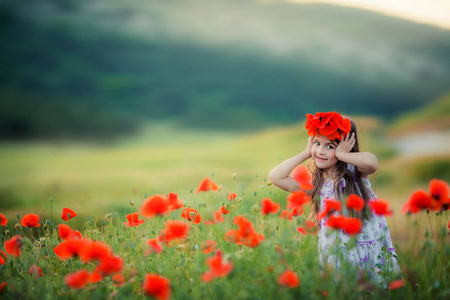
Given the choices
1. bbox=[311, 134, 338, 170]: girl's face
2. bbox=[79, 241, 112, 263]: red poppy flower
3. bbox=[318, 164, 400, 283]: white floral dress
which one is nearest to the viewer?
bbox=[79, 241, 112, 263]: red poppy flower

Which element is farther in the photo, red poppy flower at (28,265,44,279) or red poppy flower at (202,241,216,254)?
red poppy flower at (28,265,44,279)

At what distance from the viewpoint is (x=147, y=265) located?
1935 millimetres

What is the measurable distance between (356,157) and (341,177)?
172mm

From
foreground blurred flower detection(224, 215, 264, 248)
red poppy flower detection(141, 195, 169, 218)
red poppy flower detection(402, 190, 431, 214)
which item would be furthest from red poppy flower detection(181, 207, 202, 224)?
red poppy flower detection(402, 190, 431, 214)

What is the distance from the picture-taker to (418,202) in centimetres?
168

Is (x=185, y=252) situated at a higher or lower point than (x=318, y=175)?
lower

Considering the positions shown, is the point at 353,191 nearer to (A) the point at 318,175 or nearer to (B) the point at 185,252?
(A) the point at 318,175

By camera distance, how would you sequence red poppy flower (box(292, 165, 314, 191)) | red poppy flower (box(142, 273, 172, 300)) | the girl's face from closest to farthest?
red poppy flower (box(142, 273, 172, 300)) < red poppy flower (box(292, 165, 314, 191)) < the girl's face

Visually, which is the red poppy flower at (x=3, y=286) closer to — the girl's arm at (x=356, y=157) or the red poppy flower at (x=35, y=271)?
the red poppy flower at (x=35, y=271)

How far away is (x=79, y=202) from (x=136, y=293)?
2.83 metres

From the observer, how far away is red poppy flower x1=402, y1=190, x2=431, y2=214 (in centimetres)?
168

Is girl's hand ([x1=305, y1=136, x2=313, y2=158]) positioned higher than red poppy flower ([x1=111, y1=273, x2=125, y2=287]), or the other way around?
girl's hand ([x1=305, y1=136, x2=313, y2=158])

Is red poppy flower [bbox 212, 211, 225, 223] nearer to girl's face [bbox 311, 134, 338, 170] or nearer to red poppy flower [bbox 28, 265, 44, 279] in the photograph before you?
girl's face [bbox 311, 134, 338, 170]

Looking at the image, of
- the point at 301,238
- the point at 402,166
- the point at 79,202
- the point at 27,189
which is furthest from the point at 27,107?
the point at 301,238
